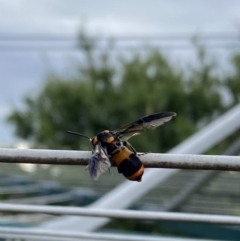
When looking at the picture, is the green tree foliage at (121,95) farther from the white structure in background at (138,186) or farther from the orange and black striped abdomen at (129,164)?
the orange and black striped abdomen at (129,164)

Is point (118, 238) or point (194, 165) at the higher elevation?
point (194, 165)

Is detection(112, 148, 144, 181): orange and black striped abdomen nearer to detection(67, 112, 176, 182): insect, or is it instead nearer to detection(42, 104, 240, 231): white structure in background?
detection(67, 112, 176, 182): insect

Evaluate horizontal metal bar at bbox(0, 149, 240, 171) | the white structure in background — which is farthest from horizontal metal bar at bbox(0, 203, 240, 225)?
the white structure in background

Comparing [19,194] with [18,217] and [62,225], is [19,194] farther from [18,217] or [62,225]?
[62,225]

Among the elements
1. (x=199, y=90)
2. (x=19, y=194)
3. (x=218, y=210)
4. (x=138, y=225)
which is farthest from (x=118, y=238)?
(x=199, y=90)

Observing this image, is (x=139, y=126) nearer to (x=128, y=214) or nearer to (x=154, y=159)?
(x=154, y=159)

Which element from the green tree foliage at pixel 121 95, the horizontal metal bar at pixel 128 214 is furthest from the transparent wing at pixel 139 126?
the green tree foliage at pixel 121 95

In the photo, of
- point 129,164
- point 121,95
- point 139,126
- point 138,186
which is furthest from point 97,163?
point 121,95
